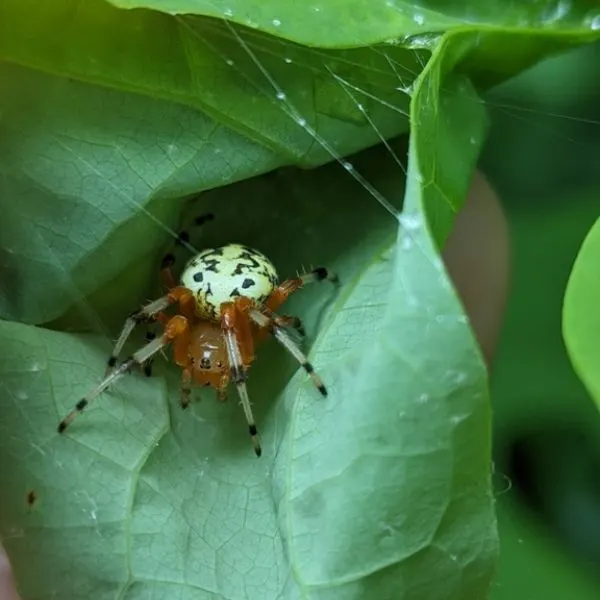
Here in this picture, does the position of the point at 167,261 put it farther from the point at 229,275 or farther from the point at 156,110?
the point at 156,110

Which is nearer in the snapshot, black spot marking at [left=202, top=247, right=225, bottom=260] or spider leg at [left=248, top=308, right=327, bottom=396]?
spider leg at [left=248, top=308, right=327, bottom=396]

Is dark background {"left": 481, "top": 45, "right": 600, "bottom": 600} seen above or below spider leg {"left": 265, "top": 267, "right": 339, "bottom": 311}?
below

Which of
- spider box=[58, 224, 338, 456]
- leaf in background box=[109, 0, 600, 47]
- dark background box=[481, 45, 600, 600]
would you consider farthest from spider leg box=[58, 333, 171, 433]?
dark background box=[481, 45, 600, 600]

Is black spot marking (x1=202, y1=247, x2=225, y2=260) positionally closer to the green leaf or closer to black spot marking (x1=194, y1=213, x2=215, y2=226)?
black spot marking (x1=194, y1=213, x2=215, y2=226)

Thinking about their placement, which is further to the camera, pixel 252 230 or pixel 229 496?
pixel 252 230

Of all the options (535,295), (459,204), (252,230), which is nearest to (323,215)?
(252,230)

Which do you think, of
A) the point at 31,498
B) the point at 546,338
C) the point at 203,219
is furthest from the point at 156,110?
the point at 546,338

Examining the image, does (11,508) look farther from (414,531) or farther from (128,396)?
(414,531)

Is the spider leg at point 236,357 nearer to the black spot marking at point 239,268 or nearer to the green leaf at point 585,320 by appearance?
the black spot marking at point 239,268
